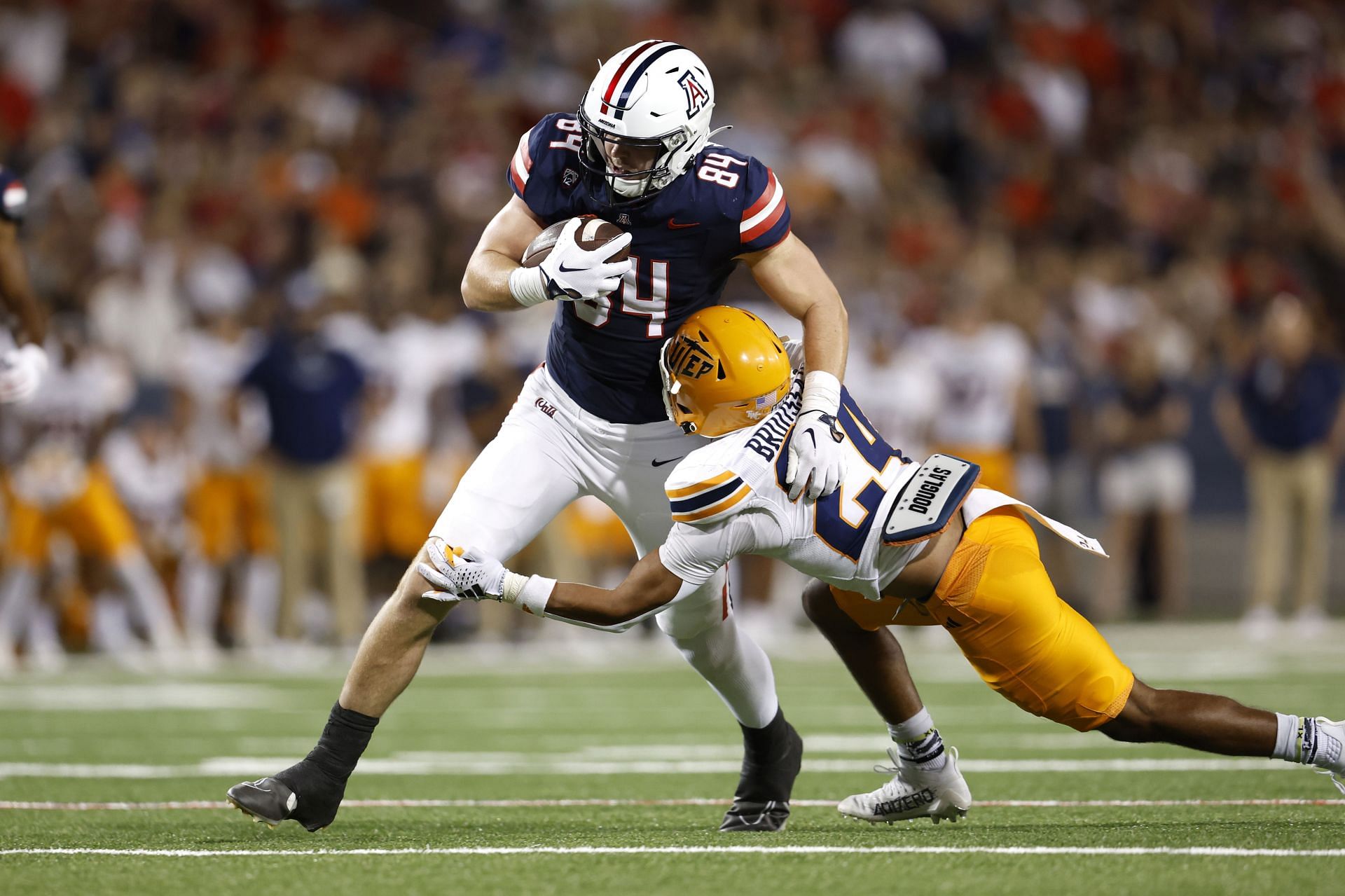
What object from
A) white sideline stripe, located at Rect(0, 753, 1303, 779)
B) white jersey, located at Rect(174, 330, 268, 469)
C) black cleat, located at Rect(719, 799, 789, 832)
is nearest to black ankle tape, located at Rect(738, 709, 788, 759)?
black cleat, located at Rect(719, 799, 789, 832)

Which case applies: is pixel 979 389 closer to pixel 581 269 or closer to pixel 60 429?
pixel 60 429

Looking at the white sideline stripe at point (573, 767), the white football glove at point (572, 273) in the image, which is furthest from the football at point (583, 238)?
the white sideline stripe at point (573, 767)

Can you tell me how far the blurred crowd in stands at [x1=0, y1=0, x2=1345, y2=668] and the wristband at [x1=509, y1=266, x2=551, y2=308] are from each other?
6006 millimetres

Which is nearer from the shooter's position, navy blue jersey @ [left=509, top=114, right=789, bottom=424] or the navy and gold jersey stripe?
the navy and gold jersey stripe

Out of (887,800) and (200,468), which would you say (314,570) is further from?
(887,800)

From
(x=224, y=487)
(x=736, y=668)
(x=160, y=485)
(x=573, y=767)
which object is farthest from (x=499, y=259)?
(x=160, y=485)

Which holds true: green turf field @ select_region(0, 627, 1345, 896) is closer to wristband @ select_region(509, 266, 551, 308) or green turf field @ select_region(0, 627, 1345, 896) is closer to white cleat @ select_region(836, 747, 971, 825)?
white cleat @ select_region(836, 747, 971, 825)

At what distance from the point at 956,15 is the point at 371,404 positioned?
6.62 m

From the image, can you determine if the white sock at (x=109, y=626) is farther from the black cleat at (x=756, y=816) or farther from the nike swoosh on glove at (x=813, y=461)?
the nike swoosh on glove at (x=813, y=461)

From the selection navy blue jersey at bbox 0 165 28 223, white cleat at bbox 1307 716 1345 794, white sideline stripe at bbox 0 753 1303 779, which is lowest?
white sideline stripe at bbox 0 753 1303 779

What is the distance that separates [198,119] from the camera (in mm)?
12617

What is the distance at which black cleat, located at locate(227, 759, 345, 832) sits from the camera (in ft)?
12.7

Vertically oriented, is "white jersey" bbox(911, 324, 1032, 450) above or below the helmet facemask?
below

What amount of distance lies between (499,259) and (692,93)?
608mm
